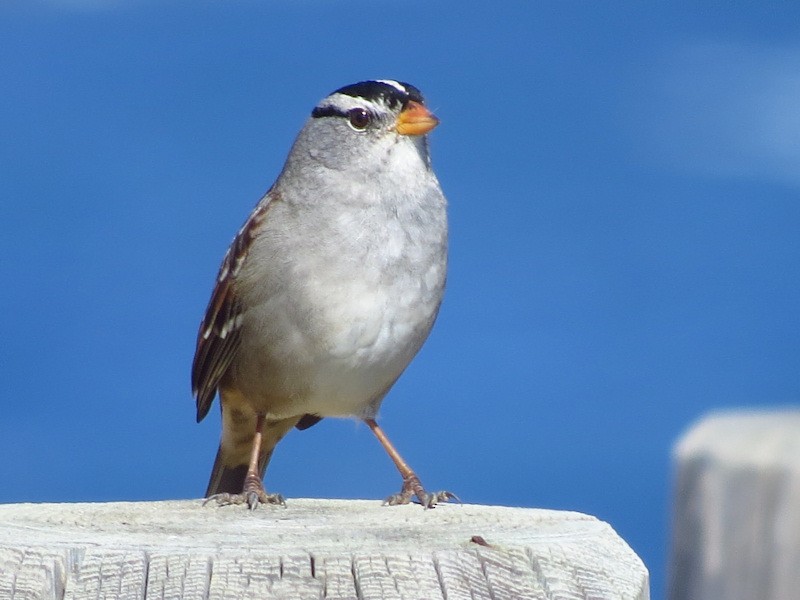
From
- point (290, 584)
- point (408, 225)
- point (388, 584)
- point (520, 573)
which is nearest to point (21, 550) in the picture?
point (290, 584)

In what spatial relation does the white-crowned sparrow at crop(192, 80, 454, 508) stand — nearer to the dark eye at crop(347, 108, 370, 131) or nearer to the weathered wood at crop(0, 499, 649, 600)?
the dark eye at crop(347, 108, 370, 131)

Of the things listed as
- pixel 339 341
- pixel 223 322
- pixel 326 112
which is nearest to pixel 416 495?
pixel 339 341

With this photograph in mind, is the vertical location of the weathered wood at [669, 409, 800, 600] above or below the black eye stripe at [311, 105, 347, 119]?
below

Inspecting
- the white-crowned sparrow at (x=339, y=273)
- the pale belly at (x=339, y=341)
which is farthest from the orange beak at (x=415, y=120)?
the pale belly at (x=339, y=341)

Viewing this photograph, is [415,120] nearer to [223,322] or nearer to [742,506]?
[223,322]

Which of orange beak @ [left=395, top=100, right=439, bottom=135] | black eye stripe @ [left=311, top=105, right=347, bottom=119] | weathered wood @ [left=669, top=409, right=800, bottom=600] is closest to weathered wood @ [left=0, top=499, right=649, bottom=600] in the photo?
weathered wood @ [left=669, top=409, right=800, bottom=600]

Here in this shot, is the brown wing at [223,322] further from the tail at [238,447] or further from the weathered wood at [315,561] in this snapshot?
the weathered wood at [315,561]
